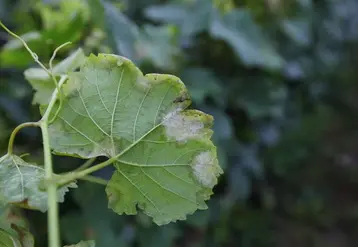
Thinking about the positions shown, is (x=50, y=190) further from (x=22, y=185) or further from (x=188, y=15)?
(x=188, y=15)

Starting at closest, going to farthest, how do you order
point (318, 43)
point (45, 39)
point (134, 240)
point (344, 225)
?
point (45, 39), point (134, 240), point (318, 43), point (344, 225)

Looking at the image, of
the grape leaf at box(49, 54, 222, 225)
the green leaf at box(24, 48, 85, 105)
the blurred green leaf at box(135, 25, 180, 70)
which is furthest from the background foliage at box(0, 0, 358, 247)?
the grape leaf at box(49, 54, 222, 225)

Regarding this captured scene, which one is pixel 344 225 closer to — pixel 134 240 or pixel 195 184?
pixel 134 240

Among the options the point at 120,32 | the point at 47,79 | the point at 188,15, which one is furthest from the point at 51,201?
the point at 188,15

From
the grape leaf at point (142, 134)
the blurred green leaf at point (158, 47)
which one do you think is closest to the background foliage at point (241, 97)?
the blurred green leaf at point (158, 47)

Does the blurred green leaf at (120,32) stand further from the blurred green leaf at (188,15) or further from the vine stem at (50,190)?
the vine stem at (50,190)

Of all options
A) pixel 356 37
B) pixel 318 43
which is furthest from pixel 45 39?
pixel 356 37
